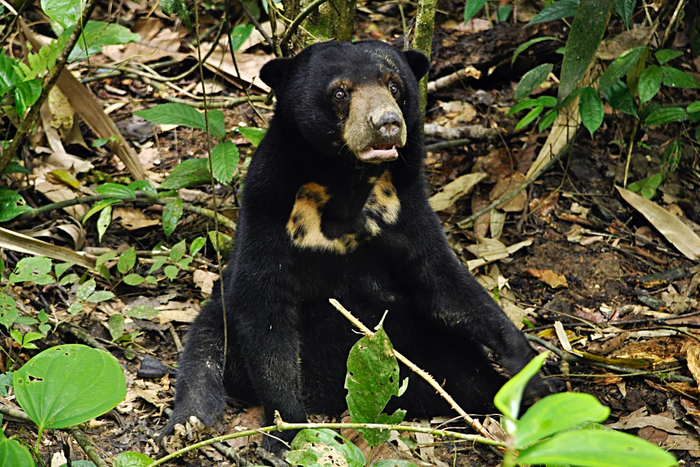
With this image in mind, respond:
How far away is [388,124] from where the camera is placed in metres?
3.44

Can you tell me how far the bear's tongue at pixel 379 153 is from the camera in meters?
3.47

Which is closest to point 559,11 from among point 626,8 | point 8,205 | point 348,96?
point 626,8

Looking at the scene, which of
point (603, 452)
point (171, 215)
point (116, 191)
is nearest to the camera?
point (603, 452)

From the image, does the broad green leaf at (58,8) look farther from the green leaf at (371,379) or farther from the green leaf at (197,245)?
the green leaf at (371,379)

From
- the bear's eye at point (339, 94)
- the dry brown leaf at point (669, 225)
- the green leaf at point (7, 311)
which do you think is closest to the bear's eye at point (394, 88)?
the bear's eye at point (339, 94)

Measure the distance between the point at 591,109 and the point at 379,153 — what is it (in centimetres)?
223

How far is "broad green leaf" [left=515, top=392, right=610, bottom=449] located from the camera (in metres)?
1.31

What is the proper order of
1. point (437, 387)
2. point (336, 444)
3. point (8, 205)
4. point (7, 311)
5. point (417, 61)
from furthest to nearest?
point (8, 205) < point (417, 61) < point (7, 311) < point (336, 444) < point (437, 387)

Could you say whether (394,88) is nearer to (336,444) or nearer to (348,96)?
(348,96)


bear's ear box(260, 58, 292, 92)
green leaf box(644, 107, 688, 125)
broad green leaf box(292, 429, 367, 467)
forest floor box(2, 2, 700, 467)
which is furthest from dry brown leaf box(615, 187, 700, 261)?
broad green leaf box(292, 429, 367, 467)

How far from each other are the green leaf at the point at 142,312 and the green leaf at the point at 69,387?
6.47 feet

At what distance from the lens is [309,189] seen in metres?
3.99

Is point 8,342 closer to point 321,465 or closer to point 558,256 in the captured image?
point 321,465

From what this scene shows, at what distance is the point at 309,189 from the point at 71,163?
291 cm
